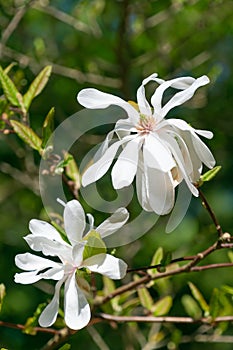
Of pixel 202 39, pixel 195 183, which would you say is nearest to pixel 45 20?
pixel 202 39

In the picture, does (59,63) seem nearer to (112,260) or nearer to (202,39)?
(202,39)

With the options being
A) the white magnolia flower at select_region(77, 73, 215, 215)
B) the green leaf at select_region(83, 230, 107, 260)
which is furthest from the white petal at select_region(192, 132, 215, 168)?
the green leaf at select_region(83, 230, 107, 260)

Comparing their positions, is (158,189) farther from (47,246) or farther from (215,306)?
(215,306)

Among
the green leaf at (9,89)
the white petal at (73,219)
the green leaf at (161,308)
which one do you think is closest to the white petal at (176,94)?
the white petal at (73,219)

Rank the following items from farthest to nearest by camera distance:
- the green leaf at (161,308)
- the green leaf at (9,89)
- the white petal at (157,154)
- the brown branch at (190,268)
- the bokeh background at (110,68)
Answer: the bokeh background at (110,68), the green leaf at (161,308), the green leaf at (9,89), the brown branch at (190,268), the white petal at (157,154)

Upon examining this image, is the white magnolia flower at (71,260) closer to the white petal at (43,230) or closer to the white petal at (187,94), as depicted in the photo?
the white petal at (43,230)

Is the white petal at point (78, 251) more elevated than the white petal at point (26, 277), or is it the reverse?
the white petal at point (78, 251)

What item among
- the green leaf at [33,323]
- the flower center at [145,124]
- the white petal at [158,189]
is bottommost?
the green leaf at [33,323]

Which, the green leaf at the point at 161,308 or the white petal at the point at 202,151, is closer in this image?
the white petal at the point at 202,151
